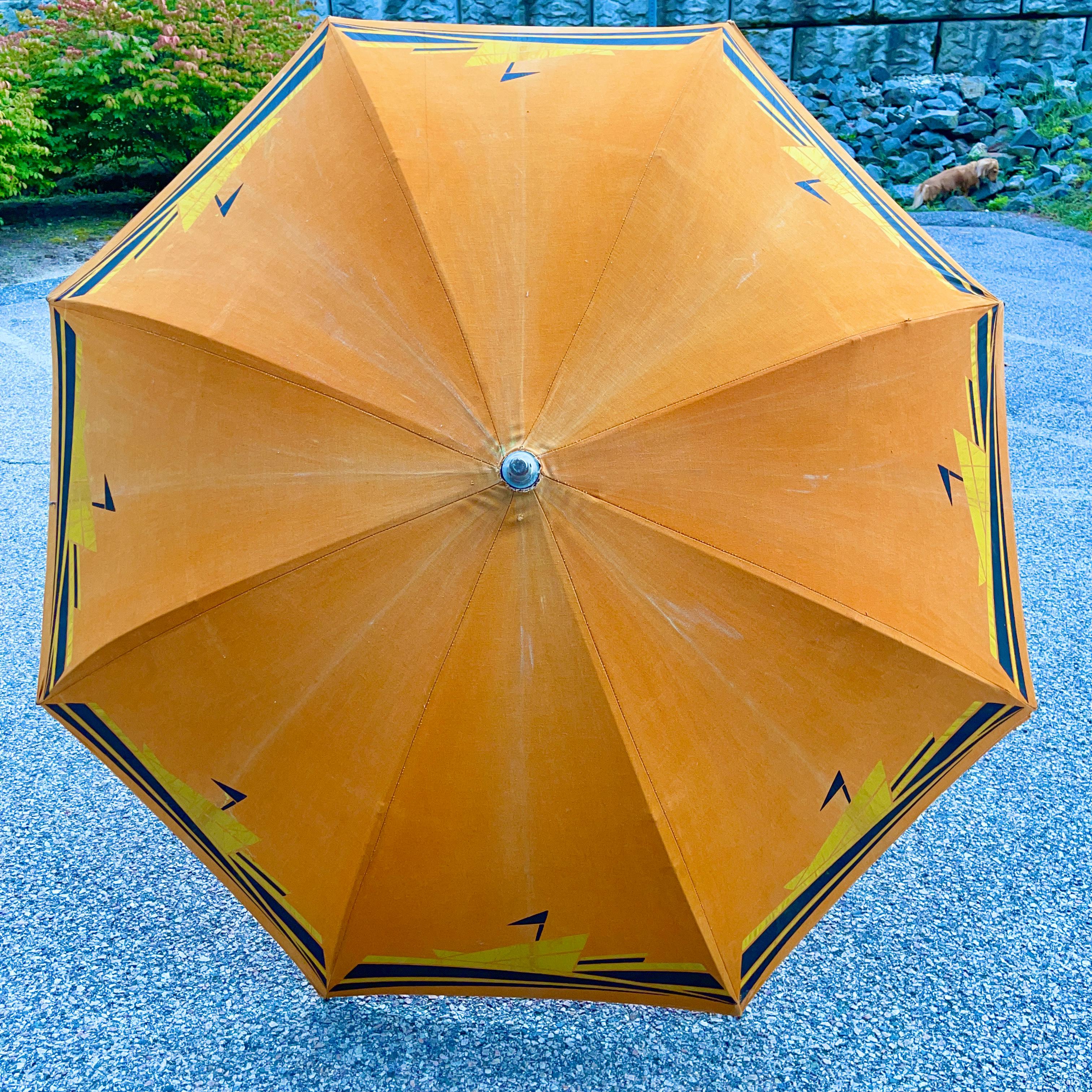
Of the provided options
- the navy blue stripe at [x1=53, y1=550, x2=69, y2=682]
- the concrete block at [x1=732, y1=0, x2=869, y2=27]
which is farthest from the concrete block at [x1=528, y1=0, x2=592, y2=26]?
the navy blue stripe at [x1=53, y1=550, x2=69, y2=682]

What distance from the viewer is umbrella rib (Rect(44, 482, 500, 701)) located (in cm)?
172

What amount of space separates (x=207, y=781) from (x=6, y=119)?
24.7 ft

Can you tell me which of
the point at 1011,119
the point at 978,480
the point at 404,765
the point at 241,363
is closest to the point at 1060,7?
the point at 1011,119

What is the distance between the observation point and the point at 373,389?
5.82 ft

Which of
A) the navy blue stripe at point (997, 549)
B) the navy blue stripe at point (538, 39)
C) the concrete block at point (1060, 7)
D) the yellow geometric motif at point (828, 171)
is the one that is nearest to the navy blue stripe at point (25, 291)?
the navy blue stripe at point (538, 39)

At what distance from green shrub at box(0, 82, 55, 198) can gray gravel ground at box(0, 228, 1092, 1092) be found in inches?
237

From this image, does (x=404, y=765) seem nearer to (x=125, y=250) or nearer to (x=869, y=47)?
(x=125, y=250)

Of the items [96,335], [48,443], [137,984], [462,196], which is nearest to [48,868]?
[137,984]

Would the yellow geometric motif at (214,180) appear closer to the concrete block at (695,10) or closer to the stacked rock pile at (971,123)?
the stacked rock pile at (971,123)

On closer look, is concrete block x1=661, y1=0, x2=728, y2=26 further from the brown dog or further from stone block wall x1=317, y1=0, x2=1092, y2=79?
the brown dog

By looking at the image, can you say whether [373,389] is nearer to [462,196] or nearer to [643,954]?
[462,196]

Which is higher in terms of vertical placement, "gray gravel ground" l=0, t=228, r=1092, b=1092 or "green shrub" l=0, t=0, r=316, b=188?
"green shrub" l=0, t=0, r=316, b=188

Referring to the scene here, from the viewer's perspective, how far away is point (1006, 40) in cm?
1131

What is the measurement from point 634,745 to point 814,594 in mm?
404
